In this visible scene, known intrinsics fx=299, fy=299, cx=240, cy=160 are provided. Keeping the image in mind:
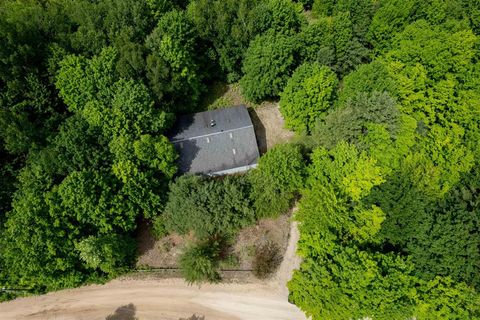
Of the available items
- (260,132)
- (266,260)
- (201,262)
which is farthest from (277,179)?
(260,132)

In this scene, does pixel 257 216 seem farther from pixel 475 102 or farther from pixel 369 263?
pixel 475 102

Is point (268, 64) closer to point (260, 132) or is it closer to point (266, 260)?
point (260, 132)

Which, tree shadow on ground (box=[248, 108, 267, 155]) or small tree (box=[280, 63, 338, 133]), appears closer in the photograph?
small tree (box=[280, 63, 338, 133])

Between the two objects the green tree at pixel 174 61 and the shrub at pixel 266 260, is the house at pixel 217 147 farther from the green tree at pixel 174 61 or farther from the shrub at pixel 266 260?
the shrub at pixel 266 260

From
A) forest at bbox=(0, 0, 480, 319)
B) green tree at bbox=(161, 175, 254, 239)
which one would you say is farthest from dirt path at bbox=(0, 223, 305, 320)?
green tree at bbox=(161, 175, 254, 239)

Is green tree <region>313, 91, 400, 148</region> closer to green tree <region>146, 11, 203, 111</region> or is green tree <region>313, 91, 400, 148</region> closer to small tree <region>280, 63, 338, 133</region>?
small tree <region>280, 63, 338, 133</region>

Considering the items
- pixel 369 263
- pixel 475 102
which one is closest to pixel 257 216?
pixel 369 263

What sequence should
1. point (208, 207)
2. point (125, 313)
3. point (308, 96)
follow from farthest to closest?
point (308, 96)
point (208, 207)
point (125, 313)
